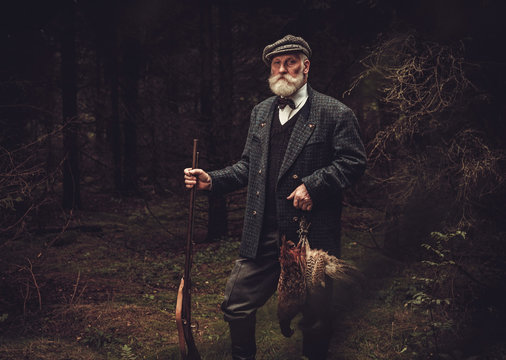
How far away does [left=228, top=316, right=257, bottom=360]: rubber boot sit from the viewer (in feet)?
10.7

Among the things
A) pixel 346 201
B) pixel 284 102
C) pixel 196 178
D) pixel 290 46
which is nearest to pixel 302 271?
pixel 196 178

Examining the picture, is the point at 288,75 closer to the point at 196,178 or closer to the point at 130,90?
the point at 196,178

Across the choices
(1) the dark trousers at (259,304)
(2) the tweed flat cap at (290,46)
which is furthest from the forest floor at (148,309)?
(2) the tweed flat cap at (290,46)

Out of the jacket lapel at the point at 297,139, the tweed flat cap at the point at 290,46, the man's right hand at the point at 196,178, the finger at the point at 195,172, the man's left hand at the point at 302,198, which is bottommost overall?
the man's left hand at the point at 302,198

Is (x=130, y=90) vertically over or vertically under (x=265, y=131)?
over

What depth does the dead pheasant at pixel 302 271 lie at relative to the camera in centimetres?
312

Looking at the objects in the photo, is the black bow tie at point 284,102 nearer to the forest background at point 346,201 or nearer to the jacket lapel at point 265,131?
the jacket lapel at point 265,131

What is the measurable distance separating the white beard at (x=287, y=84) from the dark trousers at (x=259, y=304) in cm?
100

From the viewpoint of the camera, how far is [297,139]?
321 centimetres

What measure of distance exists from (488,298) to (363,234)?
434 centimetres

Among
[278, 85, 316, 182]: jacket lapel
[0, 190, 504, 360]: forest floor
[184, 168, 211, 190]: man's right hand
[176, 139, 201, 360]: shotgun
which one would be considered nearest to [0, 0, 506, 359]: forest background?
[0, 190, 504, 360]: forest floor

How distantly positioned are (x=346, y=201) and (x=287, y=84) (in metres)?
4.73

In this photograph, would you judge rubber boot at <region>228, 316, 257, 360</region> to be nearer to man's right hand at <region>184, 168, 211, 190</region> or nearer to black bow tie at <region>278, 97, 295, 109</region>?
man's right hand at <region>184, 168, 211, 190</region>

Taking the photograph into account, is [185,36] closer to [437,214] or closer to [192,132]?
[192,132]
